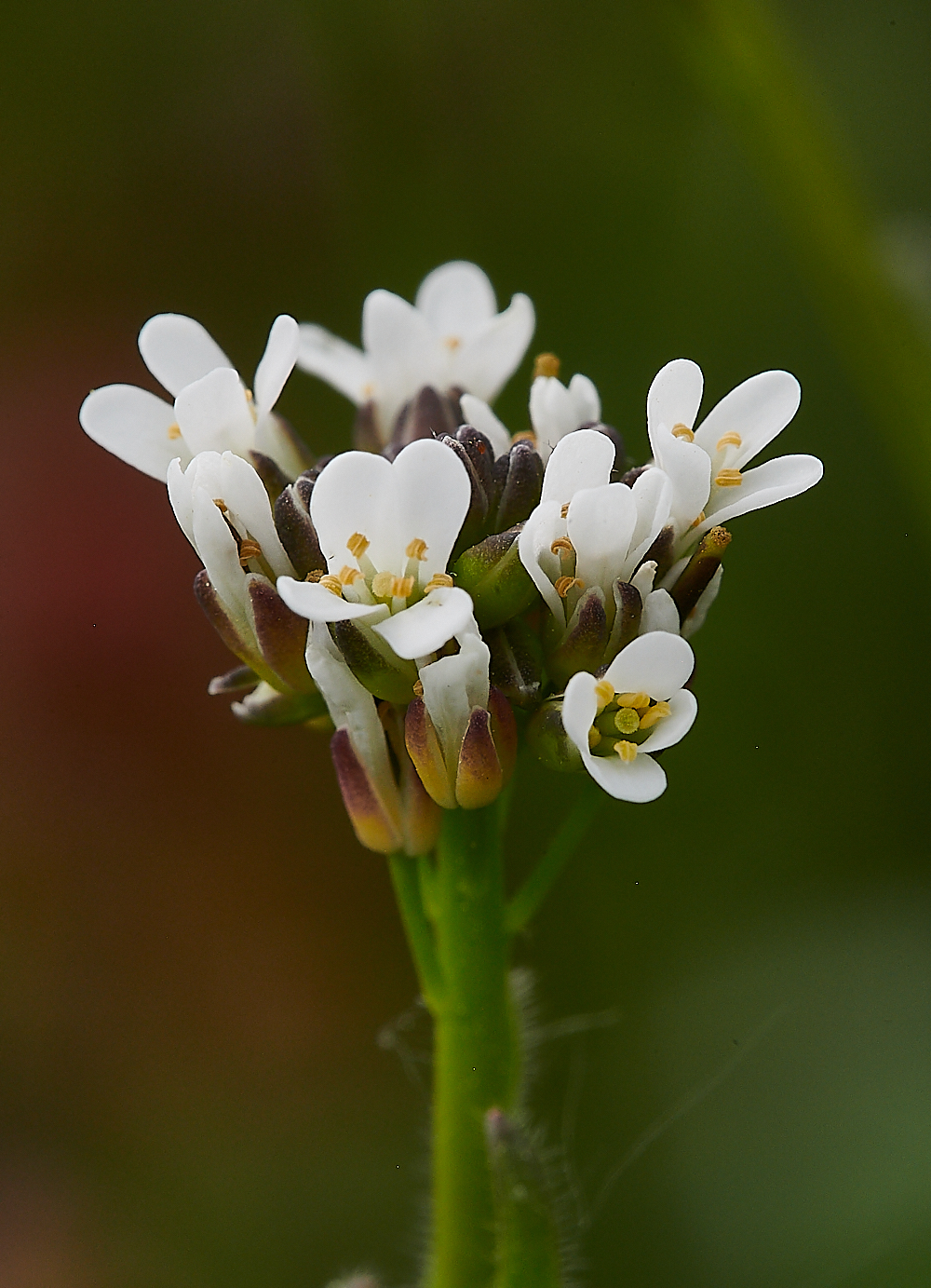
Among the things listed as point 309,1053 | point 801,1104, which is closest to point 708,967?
point 801,1104

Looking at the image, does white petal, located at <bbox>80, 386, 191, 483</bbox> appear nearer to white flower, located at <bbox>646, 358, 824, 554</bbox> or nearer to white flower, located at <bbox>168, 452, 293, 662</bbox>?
white flower, located at <bbox>168, 452, 293, 662</bbox>

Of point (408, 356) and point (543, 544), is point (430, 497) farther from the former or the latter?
point (408, 356)

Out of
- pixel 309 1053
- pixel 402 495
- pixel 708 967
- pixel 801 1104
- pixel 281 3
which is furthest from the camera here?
pixel 281 3

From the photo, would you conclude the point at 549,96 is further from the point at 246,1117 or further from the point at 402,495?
the point at 246,1117

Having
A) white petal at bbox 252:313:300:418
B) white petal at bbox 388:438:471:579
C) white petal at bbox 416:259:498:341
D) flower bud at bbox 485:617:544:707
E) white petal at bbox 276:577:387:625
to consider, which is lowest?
flower bud at bbox 485:617:544:707

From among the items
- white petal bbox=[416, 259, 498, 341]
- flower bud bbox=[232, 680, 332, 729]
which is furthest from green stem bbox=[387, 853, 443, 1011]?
white petal bbox=[416, 259, 498, 341]

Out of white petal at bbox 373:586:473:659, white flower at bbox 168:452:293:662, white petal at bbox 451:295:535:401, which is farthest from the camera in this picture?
white petal at bbox 451:295:535:401
